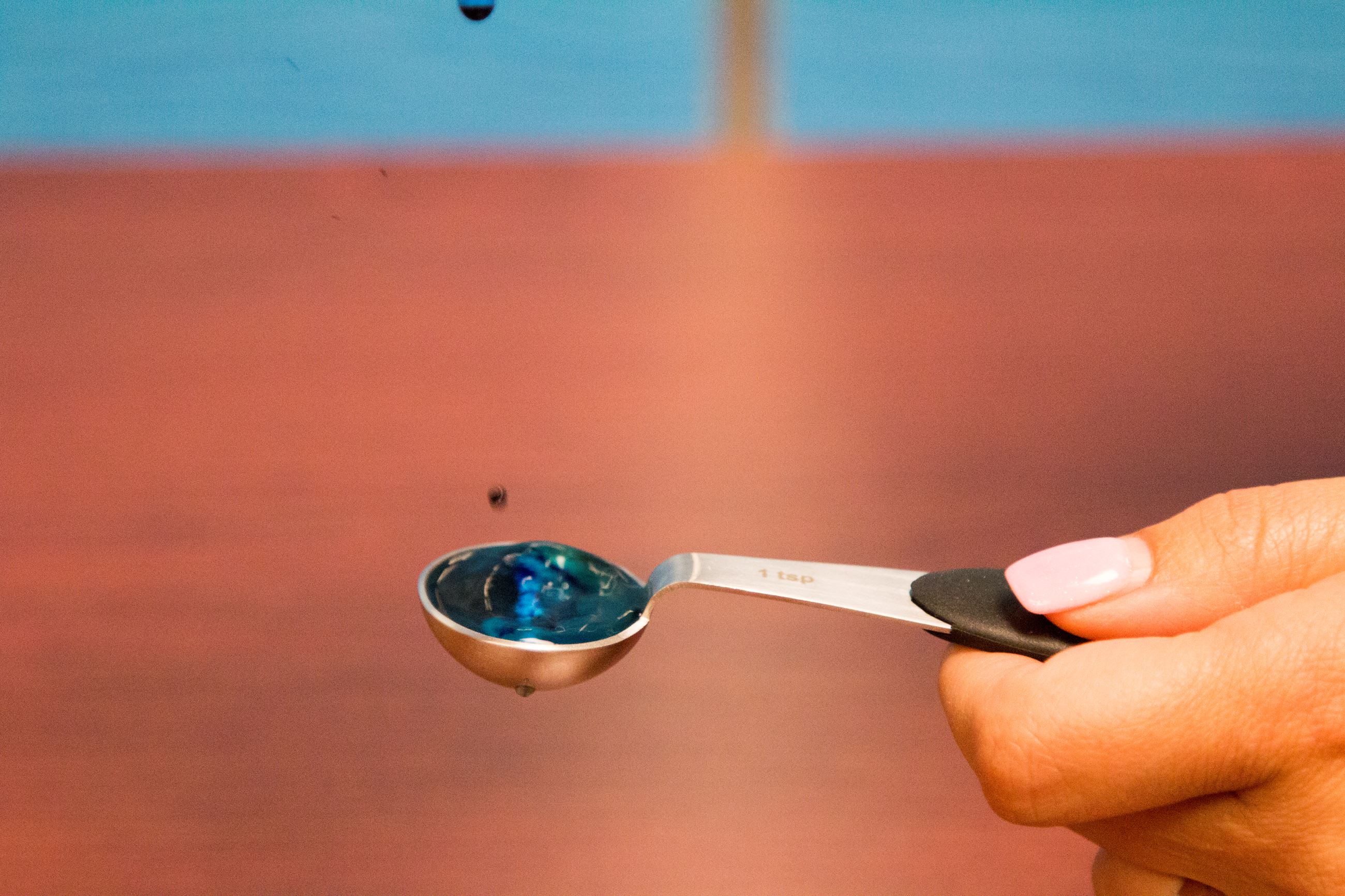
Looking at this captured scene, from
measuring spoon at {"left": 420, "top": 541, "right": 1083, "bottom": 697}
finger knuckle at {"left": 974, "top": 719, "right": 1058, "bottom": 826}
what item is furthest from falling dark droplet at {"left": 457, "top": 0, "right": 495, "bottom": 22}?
finger knuckle at {"left": 974, "top": 719, "right": 1058, "bottom": 826}

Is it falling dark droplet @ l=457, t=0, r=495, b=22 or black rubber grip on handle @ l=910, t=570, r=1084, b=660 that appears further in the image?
falling dark droplet @ l=457, t=0, r=495, b=22

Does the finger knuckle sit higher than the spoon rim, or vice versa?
the finger knuckle

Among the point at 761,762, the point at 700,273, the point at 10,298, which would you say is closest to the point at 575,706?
the point at 761,762

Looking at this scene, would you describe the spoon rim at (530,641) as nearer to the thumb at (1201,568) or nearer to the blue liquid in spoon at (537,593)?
the blue liquid in spoon at (537,593)

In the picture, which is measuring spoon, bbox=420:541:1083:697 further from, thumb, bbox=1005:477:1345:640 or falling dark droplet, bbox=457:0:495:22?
falling dark droplet, bbox=457:0:495:22

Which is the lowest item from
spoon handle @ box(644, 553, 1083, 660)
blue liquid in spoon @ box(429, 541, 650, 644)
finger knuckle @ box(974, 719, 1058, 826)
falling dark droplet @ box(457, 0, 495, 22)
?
blue liquid in spoon @ box(429, 541, 650, 644)

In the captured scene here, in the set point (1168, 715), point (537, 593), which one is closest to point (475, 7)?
point (537, 593)

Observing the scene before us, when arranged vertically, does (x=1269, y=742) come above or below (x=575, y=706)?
above

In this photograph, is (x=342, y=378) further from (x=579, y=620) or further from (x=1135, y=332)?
(x=1135, y=332)
